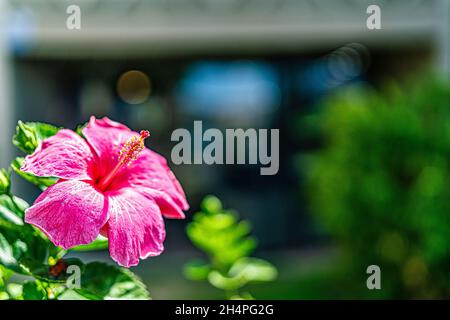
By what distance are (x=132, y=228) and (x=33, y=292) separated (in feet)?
0.57

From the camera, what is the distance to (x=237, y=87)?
29.4 ft

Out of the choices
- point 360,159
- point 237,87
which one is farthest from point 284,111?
point 360,159

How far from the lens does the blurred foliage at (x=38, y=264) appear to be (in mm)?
755

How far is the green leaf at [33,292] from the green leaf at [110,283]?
0.15ft

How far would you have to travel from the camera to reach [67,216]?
66cm

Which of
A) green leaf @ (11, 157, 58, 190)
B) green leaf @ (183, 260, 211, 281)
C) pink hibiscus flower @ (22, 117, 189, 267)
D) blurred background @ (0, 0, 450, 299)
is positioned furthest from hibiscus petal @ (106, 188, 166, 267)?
blurred background @ (0, 0, 450, 299)

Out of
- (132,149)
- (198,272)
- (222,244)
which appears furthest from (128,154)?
(222,244)

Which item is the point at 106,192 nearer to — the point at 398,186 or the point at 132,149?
the point at 132,149

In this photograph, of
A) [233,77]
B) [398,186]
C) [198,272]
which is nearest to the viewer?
[198,272]

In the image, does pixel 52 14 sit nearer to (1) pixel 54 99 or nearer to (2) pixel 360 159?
(1) pixel 54 99

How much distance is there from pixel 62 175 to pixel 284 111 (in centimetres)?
841

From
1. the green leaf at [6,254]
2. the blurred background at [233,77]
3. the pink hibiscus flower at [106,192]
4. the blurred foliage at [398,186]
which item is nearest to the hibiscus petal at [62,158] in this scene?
the pink hibiscus flower at [106,192]

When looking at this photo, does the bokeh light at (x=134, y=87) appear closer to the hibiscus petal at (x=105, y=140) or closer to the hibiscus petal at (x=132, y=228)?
the hibiscus petal at (x=105, y=140)

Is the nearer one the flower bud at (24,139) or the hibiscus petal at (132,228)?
the hibiscus petal at (132,228)
